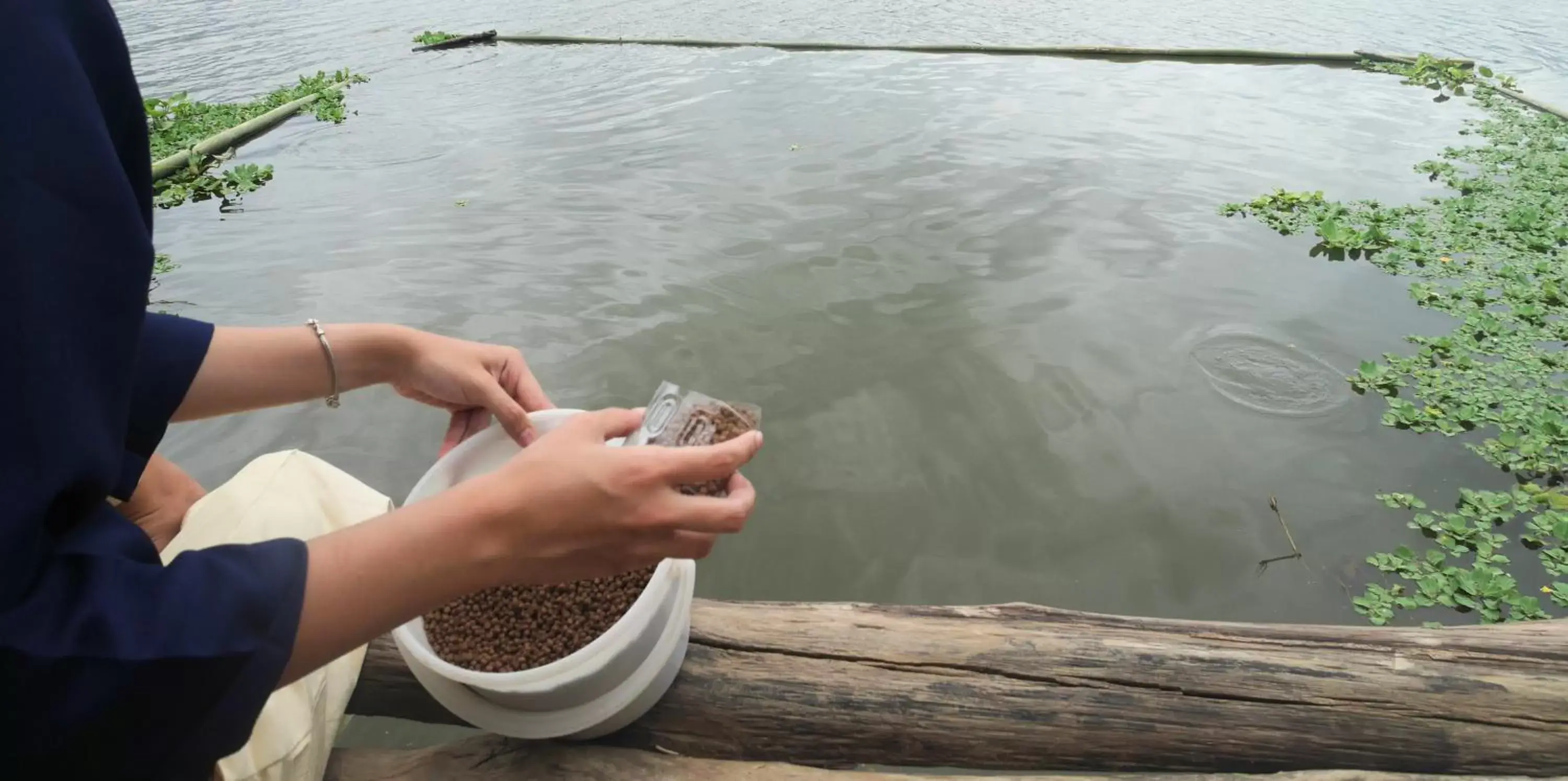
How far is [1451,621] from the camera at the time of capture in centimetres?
251

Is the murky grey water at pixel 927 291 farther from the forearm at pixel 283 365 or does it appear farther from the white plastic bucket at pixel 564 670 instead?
the forearm at pixel 283 365

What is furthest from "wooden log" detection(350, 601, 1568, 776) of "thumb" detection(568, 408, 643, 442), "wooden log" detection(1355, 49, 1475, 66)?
"wooden log" detection(1355, 49, 1475, 66)

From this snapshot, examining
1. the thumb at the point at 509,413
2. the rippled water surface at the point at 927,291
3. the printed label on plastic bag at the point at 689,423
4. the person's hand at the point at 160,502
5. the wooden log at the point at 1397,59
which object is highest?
the wooden log at the point at 1397,59

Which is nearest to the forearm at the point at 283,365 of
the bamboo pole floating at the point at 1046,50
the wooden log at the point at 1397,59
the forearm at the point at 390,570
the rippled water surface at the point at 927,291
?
the forearm at the point at 390,570

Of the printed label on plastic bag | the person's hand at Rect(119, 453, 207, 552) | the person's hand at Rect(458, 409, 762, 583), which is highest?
the person's hand at Rect(458, 409, 762, 583)

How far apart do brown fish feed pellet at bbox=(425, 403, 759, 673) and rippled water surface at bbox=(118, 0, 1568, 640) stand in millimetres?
1480

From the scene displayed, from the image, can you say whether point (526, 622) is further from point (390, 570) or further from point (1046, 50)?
point (1046, 50)

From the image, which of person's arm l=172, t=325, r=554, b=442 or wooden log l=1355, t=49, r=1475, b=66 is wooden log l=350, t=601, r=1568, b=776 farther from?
wooden log l=1355, t=49, r=1475, b=66

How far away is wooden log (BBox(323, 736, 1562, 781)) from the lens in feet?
4.91

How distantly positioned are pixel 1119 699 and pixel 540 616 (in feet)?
3.61

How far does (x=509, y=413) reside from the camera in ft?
4.83

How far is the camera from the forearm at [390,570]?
2.95ft

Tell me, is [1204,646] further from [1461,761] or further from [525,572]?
[525,572]

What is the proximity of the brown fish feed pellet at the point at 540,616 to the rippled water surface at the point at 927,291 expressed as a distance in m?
1.48
